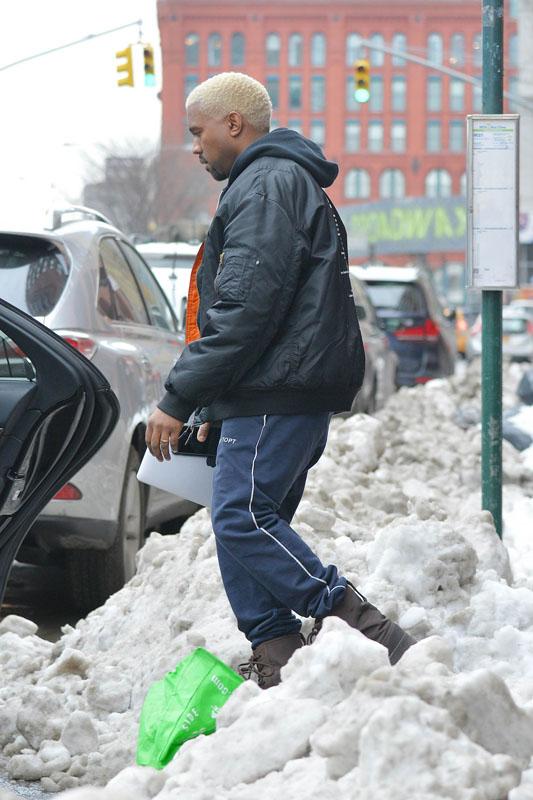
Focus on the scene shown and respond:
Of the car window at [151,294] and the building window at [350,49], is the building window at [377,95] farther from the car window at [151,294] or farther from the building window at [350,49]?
the car window at [151,294]

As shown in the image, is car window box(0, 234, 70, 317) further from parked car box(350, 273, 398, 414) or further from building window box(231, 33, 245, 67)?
building window box(231, 33, 245, 67)

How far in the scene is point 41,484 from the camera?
4684 mm

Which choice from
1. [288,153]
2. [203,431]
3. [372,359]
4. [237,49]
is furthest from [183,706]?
[237,49]

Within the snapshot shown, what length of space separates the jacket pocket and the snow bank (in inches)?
37.2

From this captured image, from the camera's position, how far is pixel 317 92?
114 meters

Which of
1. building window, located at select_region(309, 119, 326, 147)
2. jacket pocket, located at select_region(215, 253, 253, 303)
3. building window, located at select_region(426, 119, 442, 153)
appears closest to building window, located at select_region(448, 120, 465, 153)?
building window, located at select_region(426, 119, 442, 153)

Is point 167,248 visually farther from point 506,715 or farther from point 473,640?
point 506,715

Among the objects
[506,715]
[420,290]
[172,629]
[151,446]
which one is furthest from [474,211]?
[420,290]

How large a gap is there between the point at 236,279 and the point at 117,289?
3.41 m

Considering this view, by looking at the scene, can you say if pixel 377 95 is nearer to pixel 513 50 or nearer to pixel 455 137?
pixel 455 137

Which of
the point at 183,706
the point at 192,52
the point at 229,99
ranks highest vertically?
the point at 192,52

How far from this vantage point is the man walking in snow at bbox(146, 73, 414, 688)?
14.2 feet

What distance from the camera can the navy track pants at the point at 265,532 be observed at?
14.4ft

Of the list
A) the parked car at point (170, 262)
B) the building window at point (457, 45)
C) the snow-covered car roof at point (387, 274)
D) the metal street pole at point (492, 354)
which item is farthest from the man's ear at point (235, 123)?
the building window at point (457, 45)
